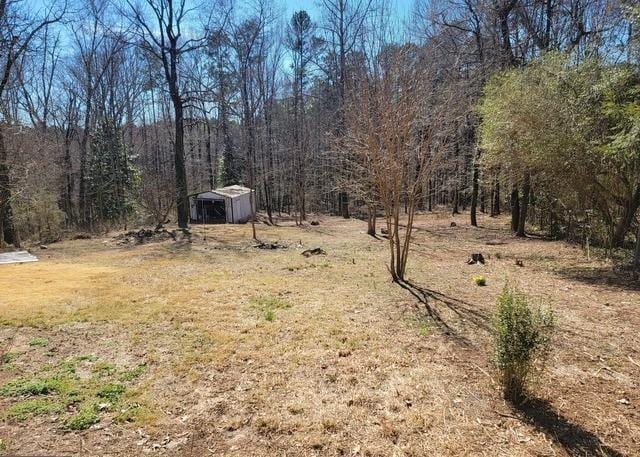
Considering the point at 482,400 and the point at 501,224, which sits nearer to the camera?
the point at 482,400

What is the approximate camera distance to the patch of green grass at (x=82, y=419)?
2.47 meters

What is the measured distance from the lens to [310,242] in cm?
1205

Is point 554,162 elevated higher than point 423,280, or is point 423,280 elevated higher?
point 554,162

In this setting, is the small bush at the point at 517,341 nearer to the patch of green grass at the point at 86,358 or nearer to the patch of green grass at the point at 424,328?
the patch of green grass at the point at 424,328

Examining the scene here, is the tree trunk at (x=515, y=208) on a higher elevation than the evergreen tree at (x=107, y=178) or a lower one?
lower

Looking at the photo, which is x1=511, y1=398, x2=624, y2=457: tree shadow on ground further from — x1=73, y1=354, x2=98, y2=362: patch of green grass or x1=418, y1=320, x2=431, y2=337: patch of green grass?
x1=73, y1=354, x2=98, y2=362: patch of green grass

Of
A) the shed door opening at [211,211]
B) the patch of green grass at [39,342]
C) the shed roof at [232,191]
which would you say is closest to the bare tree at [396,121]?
the patch of green grass at [39,342]

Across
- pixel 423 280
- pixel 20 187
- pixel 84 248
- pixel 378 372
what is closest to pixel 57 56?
pixel 20 187

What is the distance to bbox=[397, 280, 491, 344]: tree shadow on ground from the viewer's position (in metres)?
4.18

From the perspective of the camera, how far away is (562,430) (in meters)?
2.39

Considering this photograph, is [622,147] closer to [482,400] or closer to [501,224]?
[482,400]

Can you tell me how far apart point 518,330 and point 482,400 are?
63 cm

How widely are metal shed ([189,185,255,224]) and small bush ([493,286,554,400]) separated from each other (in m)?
19.0

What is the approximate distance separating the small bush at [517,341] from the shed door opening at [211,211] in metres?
Answer: 20.1
